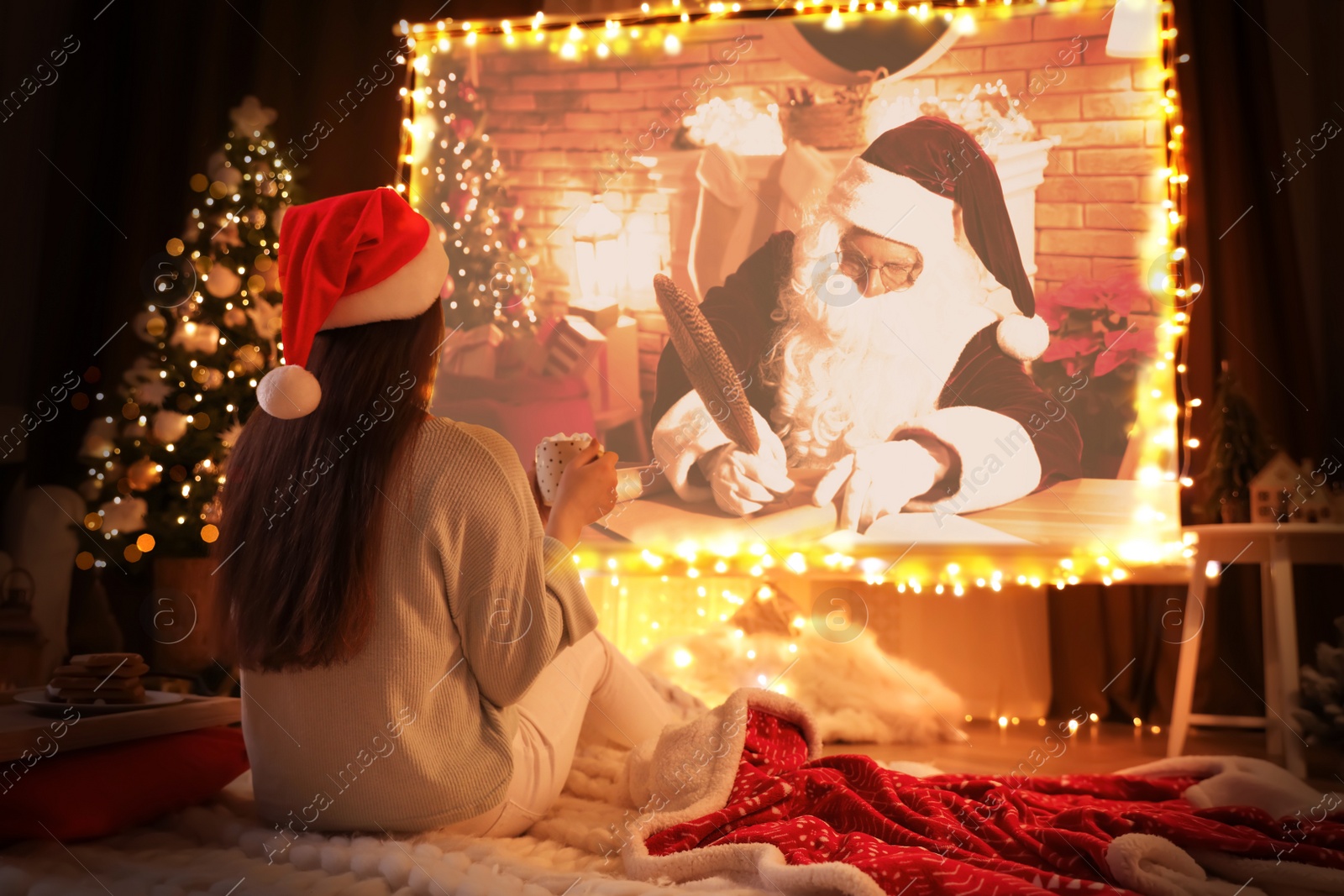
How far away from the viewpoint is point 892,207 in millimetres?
2852

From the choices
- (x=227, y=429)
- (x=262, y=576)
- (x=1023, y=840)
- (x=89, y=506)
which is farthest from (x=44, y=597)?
(x=1023, y=840)

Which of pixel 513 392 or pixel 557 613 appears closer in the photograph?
pixel 557 613

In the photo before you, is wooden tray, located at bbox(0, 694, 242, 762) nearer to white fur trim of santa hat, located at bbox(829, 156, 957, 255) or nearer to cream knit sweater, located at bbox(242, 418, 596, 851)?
cream knit sweater, located at bbox(242, 418, 596, 851)

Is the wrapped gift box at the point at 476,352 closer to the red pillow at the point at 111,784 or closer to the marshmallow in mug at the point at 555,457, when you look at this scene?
the marshmallow in mug at the point at 555,457

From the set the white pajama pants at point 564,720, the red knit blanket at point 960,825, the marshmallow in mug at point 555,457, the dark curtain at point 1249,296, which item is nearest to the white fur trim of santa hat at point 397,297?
the marshmallow in mug at point 555,457

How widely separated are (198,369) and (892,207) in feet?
6.79

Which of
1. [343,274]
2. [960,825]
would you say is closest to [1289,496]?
[960,825]

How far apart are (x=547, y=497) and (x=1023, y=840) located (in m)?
0.84

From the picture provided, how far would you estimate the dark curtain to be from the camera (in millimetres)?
2633

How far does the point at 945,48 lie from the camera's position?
287cm

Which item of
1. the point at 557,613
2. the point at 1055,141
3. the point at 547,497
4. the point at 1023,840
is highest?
the point at 1055,141

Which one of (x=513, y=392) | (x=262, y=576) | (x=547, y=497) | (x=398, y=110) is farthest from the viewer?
(x=398, y=110)

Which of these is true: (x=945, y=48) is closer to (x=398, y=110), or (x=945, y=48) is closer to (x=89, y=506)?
(x=398, y=110)

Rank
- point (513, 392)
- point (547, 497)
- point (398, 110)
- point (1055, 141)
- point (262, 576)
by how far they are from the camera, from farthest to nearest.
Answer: point (398, 110), point (513, 392), point (1055, 141), point (547, 497), point (262, 576)
